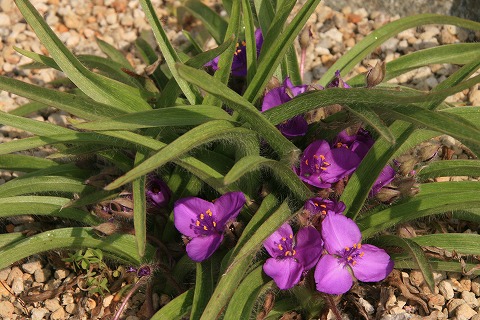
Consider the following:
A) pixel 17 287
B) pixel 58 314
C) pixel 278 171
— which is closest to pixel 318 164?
pixel 278 171

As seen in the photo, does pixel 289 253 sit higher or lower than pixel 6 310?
higher

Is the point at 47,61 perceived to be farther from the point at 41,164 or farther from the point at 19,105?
the point at 19,105

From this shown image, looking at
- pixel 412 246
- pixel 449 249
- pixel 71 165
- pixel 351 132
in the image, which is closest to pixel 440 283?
pixel 449 249

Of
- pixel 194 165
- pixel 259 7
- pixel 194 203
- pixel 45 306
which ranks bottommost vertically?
pixel 45 306

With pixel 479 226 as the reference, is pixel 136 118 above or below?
above

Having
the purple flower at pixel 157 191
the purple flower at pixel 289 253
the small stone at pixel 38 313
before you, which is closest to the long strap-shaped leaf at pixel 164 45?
the purple flower at pixel 157 191

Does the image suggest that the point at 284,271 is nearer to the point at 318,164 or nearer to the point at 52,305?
the point at 318,164

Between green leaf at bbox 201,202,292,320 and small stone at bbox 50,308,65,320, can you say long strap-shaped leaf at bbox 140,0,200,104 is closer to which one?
green leaf at bbox 201,202,292,320
